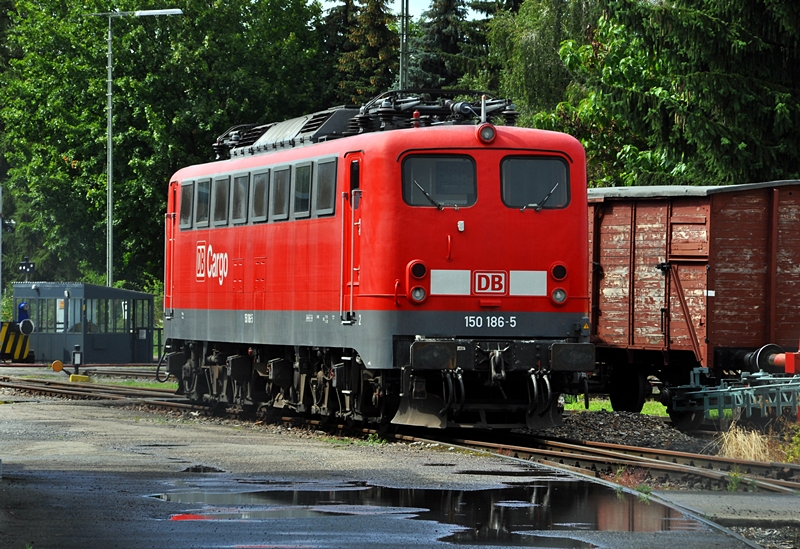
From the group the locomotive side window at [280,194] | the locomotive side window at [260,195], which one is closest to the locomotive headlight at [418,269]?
the locomotive side window at [280,194]

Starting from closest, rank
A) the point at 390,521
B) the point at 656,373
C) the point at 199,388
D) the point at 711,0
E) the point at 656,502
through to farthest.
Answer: the point at 390,521 < the point at 656,502 < the point at 656,373 < the point at 199,388 < the point at 711,0

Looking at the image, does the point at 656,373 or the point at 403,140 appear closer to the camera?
the point at 403,140

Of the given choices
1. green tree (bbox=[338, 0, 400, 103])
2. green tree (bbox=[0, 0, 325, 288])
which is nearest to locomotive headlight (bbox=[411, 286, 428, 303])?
green tree (bbox=[0, 0, 325, 288])

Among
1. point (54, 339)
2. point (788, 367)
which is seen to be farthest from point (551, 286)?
point (54, 339)

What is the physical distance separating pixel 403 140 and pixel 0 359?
2528cm

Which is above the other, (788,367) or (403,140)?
(403,140)

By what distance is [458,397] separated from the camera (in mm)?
16500

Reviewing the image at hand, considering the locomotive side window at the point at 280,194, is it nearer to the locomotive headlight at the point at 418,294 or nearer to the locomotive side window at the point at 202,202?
the locomotive side window at the point at 202,202

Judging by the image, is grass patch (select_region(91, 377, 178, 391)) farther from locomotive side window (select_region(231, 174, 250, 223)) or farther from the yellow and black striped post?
locomotive side window (select_region(231, 174, 250, 223))

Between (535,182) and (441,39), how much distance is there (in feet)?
141

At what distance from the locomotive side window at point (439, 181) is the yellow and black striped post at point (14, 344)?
81.4 ft

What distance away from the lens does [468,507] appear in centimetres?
1098

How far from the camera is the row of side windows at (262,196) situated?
17.5 metres

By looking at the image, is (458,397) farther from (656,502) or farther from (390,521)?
(390,521)
